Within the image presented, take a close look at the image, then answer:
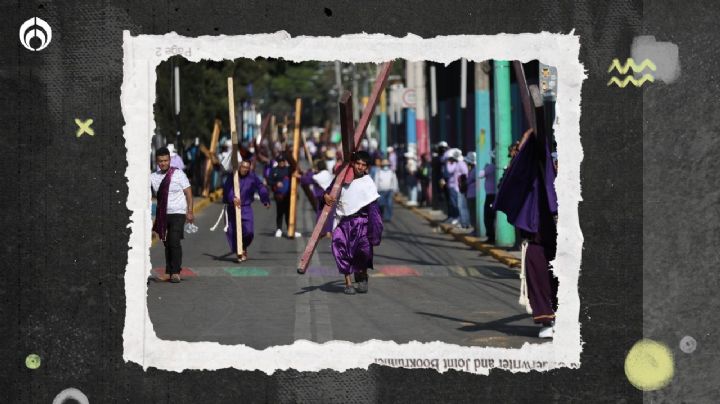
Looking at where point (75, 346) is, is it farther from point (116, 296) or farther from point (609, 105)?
point (609, 105)

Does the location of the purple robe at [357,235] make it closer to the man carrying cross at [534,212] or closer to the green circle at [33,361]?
the man carrying cross at [534,212]

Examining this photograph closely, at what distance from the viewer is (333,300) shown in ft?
51.6

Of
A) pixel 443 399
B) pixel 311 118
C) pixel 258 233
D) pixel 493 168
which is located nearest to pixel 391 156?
pixel 258 233

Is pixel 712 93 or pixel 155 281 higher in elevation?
pixel 712 93

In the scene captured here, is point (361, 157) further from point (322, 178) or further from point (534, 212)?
point (322, 178)

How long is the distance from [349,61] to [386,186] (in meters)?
24.3

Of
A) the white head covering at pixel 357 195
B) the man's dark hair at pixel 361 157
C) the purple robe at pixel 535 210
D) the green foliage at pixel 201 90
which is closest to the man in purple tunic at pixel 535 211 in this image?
the purple robe at pixel 535 210

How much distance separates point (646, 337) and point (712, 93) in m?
1.37

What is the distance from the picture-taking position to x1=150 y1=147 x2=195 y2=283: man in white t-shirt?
17.3 m

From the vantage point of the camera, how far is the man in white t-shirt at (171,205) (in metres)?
17.3

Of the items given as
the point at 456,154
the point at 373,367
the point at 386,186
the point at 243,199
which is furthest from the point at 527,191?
the point at 386,186

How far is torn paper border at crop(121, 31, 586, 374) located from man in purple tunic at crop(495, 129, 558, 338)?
7.32ft

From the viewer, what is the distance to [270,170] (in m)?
28.4

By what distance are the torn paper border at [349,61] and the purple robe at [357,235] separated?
794cm
